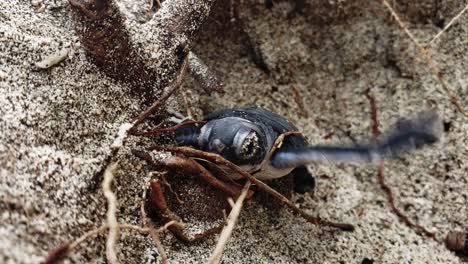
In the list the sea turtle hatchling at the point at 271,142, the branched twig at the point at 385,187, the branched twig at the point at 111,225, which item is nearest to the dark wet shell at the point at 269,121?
the sea turtle hatchling at the point at 271,142

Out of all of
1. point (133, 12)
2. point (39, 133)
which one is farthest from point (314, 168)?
point (39, 133)

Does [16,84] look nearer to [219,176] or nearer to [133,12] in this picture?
[133,12]

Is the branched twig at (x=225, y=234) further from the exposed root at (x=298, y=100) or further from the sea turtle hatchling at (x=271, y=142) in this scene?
the exposed root at (x=298, y=100)

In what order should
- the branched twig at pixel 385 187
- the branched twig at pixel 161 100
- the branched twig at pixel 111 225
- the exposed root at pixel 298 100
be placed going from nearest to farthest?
the branched twig at pixel 111 225, the branched twig at pixel 161 100, the branched twig at pixel 385 187, the exposed root at pixel 298 100

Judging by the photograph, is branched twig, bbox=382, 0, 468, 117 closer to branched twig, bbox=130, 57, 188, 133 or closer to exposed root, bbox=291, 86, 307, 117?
exposed root, bbox=291, 86, 307, 117

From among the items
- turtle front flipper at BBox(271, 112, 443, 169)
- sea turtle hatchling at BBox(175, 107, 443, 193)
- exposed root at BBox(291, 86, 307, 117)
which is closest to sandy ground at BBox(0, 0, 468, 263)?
exposed root at BBox(291, 86, 307, 117)
